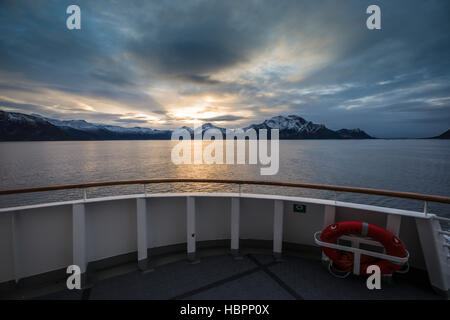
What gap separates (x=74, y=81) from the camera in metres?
26.5

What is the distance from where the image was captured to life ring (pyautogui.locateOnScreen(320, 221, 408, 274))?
5.44 feet

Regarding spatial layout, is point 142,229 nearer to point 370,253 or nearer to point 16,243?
point 16,243

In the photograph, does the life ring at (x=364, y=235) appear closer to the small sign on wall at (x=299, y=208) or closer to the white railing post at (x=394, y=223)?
the white railing post at (x=394, y=223)

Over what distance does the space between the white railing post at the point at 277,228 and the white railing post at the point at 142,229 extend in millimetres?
1550

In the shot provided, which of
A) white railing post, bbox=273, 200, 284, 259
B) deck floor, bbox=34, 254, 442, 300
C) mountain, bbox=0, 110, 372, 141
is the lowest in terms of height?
deck floor, bbox=34, 254, 442, 300

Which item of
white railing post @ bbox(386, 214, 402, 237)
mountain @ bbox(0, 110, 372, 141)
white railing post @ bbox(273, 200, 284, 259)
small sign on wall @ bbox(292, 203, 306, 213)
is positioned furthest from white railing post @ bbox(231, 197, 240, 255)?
mountain @ bbox(0, 110, 372, 141)

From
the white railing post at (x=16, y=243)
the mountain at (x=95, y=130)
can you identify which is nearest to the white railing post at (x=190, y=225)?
the white railing post at (x=16, y=243)

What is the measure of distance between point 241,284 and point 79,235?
5.65ft

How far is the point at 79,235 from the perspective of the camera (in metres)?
1.85

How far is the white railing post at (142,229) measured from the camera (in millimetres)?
2064

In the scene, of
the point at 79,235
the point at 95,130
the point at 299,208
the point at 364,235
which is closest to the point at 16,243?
the point at 79,235

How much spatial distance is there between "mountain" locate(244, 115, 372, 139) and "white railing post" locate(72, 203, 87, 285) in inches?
6929

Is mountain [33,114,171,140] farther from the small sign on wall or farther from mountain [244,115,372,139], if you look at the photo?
the small sign on wall

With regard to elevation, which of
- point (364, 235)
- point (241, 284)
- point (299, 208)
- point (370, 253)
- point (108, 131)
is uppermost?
point (108, 131)
